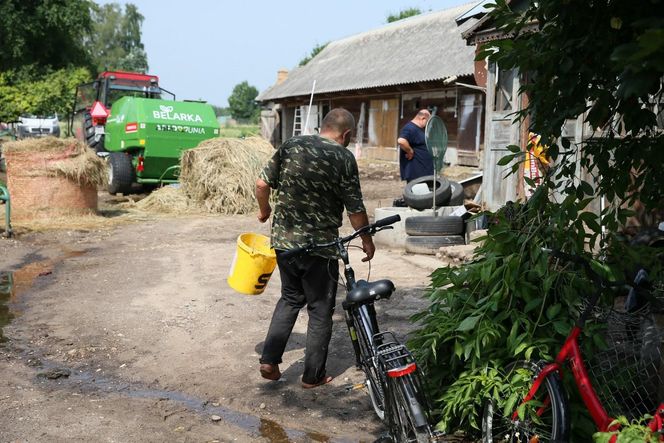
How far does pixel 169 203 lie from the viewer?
13.3 meters

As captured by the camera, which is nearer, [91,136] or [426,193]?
[426,193]

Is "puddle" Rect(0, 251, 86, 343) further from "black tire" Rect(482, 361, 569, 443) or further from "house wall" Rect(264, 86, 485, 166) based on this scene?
"house wall" Rect(264, 86, 485, 166)

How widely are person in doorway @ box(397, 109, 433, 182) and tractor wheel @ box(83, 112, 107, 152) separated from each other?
10.3m

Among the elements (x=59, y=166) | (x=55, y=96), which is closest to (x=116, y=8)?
(x=55, y=96)

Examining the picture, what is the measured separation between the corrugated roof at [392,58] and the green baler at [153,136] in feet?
26.0

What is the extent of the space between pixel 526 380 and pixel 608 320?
1.66 ft

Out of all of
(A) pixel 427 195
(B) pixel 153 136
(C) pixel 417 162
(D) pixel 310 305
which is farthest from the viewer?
(B) pixel 153 136

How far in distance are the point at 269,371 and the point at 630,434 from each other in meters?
2.32

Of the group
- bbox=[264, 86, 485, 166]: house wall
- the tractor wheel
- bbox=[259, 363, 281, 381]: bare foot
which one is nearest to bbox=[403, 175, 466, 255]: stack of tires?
bbox=[259, 363, 281, 381]: bare foot

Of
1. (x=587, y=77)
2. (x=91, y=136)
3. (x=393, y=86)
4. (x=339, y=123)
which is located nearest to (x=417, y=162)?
Answer: (x=339, y=123)

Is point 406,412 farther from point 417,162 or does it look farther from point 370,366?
point 417,162

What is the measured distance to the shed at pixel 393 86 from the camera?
20531 mm

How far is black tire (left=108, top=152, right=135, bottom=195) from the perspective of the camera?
1464 centimetres

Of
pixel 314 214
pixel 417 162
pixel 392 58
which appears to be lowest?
pixel 314 214
